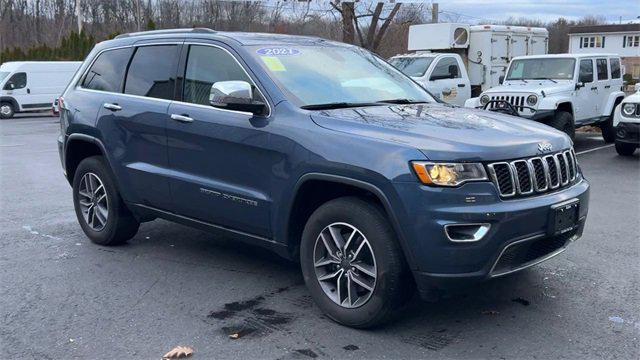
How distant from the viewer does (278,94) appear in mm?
4449

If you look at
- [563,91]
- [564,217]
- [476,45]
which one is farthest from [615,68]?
[564,217]

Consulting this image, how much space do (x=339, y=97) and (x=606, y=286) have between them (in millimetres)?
2452

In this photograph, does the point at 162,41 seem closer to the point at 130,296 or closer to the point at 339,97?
the point at 339,97

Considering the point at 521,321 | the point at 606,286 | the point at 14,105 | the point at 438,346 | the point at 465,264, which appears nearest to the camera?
the point at 465,264

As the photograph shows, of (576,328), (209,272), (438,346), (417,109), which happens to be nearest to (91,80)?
(209,272)

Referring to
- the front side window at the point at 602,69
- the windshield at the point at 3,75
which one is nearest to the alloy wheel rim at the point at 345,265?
the front side window at the point at 602,69

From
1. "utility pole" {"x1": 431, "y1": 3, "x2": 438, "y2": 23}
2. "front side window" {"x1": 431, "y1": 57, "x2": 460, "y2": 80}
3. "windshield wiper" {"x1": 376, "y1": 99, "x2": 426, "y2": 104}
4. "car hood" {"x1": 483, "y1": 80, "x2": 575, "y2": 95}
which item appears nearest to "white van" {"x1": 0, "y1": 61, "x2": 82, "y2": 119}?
"utility pole" {"x1": 431, "y1": 3, "x2": 438, "y2": 23}

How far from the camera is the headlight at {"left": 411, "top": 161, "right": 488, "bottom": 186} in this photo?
360 centimetres

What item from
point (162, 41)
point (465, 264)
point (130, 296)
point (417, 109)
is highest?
point (162, 41)

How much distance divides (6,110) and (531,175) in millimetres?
27339

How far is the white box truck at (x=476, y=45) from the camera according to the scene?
58.0ft

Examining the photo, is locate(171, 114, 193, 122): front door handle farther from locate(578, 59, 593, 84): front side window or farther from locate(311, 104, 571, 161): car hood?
Result: locate(578, 59, 593, 84): front side window

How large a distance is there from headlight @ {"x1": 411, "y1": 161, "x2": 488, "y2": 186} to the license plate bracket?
1.93 feet

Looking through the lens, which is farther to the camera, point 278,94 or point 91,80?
point 91,80
